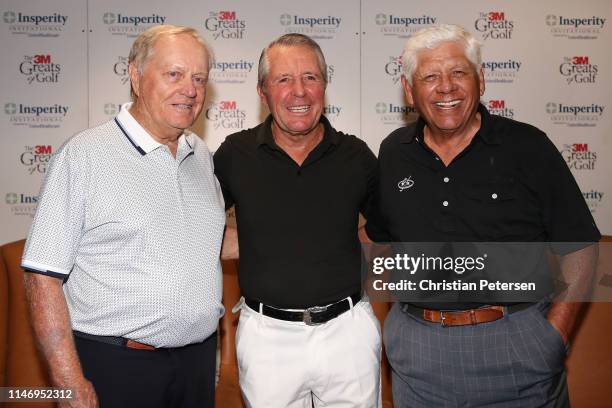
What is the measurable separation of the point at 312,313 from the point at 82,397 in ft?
3.04

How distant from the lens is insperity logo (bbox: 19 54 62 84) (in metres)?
4.55

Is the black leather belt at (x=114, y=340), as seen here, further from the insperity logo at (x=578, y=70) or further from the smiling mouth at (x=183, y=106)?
the insperity logo at (x=578, y=70)

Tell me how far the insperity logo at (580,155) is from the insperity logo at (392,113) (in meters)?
1.41

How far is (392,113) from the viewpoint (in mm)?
4633

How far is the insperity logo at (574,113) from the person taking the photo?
4660mm

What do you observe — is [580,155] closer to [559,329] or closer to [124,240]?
[559,329]

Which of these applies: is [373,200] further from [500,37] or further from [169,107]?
[500,37]

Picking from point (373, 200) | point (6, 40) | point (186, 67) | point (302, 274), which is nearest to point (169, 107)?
point (186, 67)

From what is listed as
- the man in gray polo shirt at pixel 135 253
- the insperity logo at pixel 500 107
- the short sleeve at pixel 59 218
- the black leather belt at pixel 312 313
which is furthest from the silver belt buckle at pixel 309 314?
the insperity logo at pixel 500 107

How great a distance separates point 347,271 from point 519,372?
788 mm

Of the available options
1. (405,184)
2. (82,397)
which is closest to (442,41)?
(405,184)

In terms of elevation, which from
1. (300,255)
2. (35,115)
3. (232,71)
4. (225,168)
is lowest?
(300,255)

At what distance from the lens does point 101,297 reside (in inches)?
74.1

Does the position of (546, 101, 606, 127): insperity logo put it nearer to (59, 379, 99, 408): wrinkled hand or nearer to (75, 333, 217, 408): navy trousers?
(75, 333, 217, 408): navy trousers
